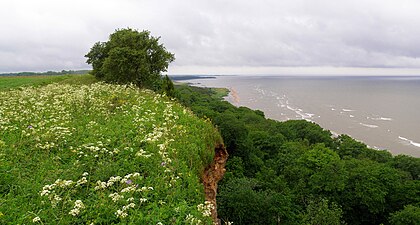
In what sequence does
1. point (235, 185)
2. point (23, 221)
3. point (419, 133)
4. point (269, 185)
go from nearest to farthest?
point (23, 221)
point (235, 185)
point (269, 185)
point (419, 133)

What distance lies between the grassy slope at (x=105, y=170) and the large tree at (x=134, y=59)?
1683 cm

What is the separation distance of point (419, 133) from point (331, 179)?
5402 cm

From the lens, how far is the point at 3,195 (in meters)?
6.30

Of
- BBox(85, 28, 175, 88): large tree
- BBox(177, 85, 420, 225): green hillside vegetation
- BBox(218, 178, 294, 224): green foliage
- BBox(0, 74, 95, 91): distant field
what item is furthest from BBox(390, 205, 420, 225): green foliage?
BBox(0, 74, 95, 91): distant field

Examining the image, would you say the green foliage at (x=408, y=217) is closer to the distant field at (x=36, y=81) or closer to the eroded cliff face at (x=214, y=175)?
the eroded cliff face at (x=214, y=175)

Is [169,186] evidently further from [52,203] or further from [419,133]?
[419,133]

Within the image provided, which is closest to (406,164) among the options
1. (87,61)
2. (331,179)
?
(331,179)

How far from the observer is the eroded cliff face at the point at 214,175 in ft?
31.3

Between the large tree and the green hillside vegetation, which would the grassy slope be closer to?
the green hillside vegetation

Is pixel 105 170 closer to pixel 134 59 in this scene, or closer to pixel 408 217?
pixel 134 59

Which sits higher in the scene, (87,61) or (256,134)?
(87,61)

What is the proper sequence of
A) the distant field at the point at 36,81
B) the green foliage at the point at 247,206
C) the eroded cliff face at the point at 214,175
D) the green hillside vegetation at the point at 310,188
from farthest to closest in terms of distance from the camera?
1. the distant field at the point at 36,81
2. the green hillside vegetation at the point at 310,188
3. the green foliage at the point at 247,206
4. the eroded cliff face at the point at 214,175

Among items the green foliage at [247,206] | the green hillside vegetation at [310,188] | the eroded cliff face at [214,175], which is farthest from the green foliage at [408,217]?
the eroded cliff face at [214,175]

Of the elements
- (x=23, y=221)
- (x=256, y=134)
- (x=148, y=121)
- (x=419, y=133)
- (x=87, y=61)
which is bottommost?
(x=419, y=133)
